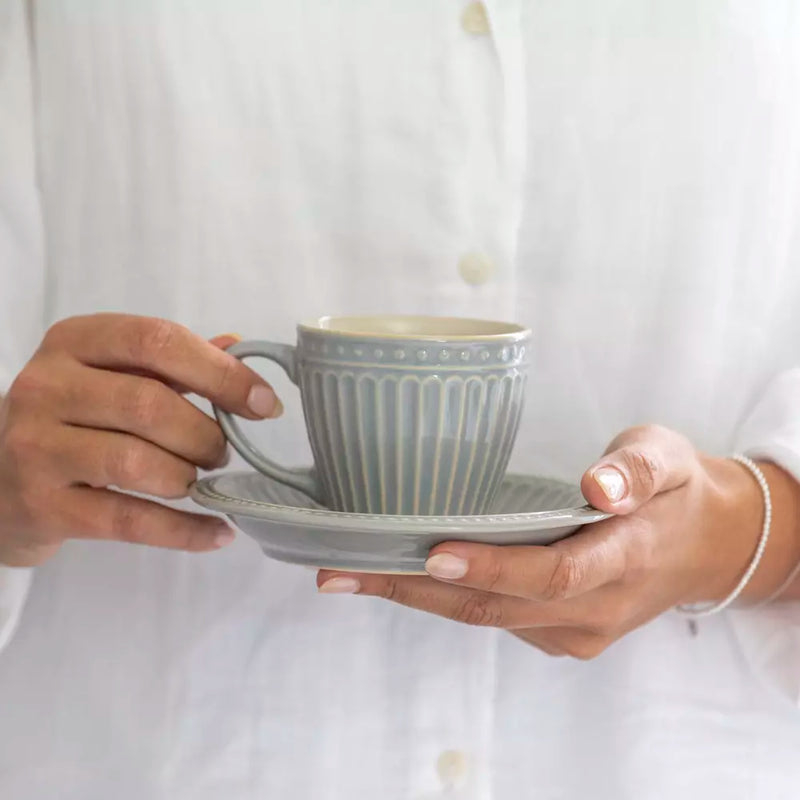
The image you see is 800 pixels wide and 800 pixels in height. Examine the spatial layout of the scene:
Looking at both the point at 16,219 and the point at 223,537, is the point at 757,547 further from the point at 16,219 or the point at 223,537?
the point at 16,219

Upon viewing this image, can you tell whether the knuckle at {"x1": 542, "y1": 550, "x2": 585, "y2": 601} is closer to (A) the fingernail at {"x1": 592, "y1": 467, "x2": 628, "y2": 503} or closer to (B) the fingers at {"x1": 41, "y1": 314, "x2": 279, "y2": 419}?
(A) the fingernail at {"x1": 592, "y1": 467, "x2": 628, "y2": 503}

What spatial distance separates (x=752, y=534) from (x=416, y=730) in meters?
0.32

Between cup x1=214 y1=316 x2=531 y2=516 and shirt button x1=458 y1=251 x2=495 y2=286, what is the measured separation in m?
0.15

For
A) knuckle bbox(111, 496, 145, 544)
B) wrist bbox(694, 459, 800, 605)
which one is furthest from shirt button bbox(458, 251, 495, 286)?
knuckle bbox(111, 496, 145, 544)

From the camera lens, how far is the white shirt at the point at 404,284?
857 mm

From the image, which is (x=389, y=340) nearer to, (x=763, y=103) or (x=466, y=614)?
(x=466, y=614)

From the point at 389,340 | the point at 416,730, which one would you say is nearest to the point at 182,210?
the point at 389,340

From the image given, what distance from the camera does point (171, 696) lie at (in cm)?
90

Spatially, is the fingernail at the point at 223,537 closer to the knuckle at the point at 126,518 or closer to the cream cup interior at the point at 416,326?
the knuckle at the point at 126,518

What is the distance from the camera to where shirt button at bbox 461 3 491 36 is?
84 centimetres

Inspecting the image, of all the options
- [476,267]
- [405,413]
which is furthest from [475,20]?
[405,413]

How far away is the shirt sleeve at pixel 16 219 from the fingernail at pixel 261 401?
0.27 metres

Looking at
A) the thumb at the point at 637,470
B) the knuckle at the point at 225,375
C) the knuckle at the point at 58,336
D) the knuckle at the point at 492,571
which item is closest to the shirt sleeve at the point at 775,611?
the thumb at the point at 637,470

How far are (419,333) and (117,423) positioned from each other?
220 mm
